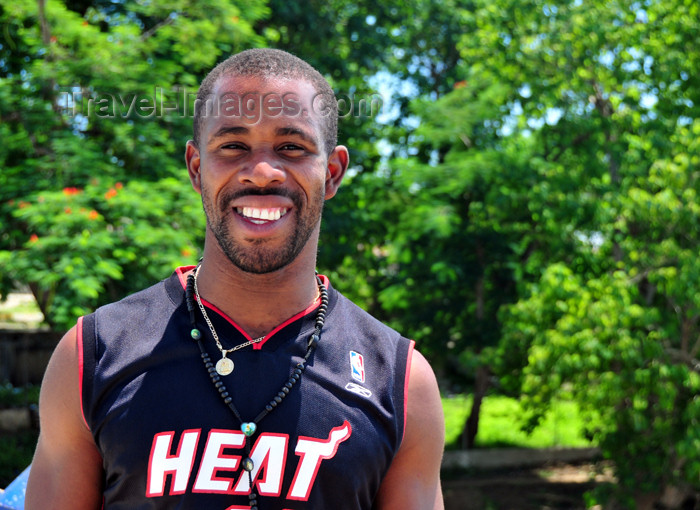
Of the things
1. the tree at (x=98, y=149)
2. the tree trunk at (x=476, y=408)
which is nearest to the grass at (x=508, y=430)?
the tree trunk at (x=476, y=408)

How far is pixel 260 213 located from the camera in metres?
1.62

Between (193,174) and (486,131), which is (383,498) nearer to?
(193,174)

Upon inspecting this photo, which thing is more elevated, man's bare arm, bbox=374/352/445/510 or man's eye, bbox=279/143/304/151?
man's eye, bbox=279/143/304/151

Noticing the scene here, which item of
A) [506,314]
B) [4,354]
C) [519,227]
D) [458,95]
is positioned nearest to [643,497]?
[506,314]

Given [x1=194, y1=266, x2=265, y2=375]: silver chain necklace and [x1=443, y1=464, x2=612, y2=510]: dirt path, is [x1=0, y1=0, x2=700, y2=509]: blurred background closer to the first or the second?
[x1=443, y1=464, x2=612, y2=510]: dirt path

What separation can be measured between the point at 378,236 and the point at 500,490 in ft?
14.4

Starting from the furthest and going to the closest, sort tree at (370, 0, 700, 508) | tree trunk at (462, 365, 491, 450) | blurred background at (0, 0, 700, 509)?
tree trunk at (462, 365, 491, 450) → tree at (370, 0, 700, 508) → blurred background at (0, 0, 700, 509)

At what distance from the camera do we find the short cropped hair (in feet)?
5.57

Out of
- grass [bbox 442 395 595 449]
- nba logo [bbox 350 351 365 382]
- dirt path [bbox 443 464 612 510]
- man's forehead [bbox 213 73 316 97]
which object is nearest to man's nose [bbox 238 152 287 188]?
man's forehead [bbox 213 73 316 97]

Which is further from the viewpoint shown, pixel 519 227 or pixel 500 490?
pixel 500 490

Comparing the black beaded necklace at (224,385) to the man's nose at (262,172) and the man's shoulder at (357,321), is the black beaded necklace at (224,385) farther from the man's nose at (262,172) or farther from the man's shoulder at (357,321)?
the man's nose at (262,172)

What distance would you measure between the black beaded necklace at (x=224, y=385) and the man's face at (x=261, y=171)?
0.49 feet

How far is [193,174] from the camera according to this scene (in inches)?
70.7

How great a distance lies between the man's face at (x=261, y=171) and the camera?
1631 mm
